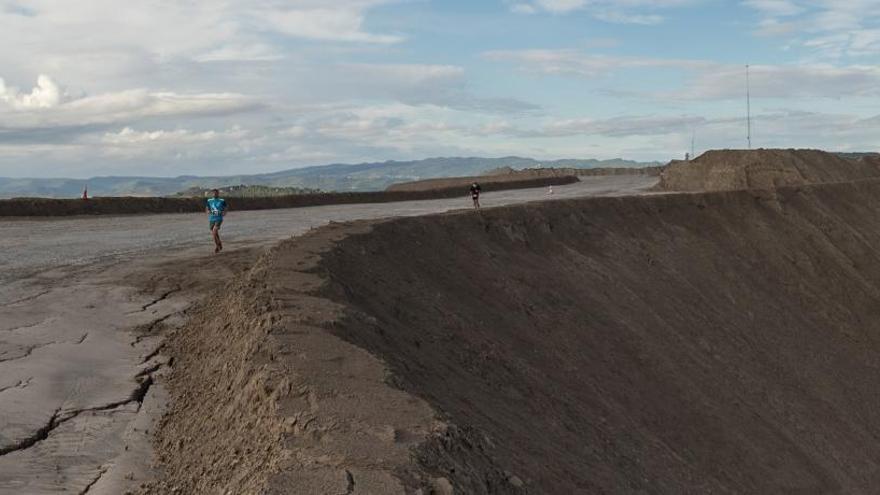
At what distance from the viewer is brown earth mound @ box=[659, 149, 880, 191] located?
44.6 meters

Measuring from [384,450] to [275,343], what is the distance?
2538mm

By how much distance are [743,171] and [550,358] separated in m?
35.1

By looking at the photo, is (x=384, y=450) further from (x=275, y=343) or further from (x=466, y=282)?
(x=466, y=282)

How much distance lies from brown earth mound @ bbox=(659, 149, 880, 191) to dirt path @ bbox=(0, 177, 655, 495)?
3306cm

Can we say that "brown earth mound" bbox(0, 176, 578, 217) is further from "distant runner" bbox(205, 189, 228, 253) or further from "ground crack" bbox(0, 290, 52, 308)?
"ground crack" bbox(0, 290, 52, 308)

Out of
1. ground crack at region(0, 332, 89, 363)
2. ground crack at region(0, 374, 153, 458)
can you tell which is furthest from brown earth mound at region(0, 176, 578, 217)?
ground crack at region(0, 374, 153, 458)

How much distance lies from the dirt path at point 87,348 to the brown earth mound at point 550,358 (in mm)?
540

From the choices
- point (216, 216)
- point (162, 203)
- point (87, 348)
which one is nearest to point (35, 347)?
point (87, 348)

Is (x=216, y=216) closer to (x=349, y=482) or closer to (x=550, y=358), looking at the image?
(x=550, y=358)

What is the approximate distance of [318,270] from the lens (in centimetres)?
1135

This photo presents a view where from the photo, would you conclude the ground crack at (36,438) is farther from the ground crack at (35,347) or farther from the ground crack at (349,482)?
the ground crack at (349,482)

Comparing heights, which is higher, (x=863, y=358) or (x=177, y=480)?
(x=177, y=480)

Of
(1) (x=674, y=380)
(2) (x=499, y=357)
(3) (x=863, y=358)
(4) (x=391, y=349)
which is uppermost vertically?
(4) (x=391, y=349)

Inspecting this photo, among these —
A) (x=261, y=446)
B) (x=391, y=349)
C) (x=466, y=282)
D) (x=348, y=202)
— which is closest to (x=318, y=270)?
(x=391, y=349)
